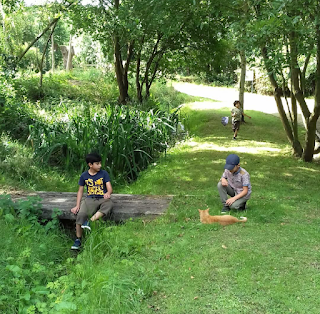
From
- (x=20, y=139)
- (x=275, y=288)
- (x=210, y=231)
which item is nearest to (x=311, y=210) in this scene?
(x=210, y=231)

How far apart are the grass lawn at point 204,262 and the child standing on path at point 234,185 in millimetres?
203

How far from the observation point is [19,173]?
8.08 metres

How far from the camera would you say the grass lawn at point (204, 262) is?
304 centimetres

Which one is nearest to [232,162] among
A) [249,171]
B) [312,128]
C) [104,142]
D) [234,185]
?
[234,185]

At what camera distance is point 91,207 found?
5.14 meters

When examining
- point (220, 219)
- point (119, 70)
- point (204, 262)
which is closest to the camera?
point (204, 262)

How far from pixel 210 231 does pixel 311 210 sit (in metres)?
1.84

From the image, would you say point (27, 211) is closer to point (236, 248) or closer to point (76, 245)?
point (76, 245)

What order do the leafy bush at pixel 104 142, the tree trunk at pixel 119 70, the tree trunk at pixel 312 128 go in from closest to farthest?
1. the tree trunk at pixel 312 128
2. the leafy bush at pixel 104 142
3. the tree trunk at pixel 119 70

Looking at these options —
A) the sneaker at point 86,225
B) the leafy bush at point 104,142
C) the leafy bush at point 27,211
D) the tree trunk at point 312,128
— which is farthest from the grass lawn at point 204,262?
the tree trunk at point 312,128

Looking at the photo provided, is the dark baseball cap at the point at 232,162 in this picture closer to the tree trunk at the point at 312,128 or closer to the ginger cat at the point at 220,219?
the ginger cat at the point at 220,219

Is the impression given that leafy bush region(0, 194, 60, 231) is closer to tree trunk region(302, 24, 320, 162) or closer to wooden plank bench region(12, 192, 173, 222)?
wooden plank bench region(12, 192, 173, 222)

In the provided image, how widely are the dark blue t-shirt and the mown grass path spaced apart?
83cm

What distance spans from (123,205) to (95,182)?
0.68 m
